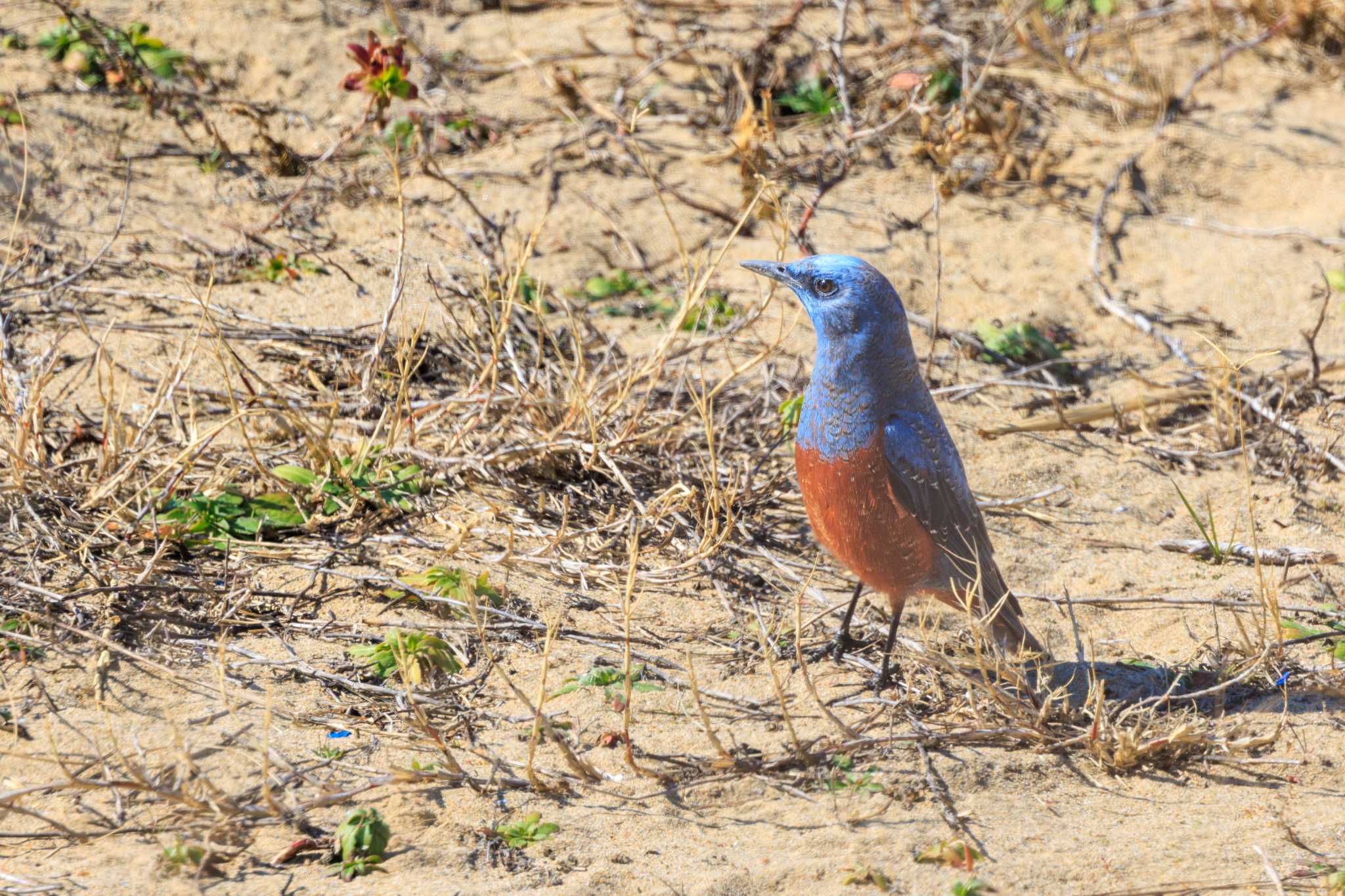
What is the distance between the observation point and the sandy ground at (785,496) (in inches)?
110

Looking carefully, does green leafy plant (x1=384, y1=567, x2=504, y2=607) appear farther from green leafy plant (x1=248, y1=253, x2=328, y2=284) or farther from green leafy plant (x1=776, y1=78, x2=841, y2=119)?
green leafy plant (x1=776, y1=78, x2=841, y2=119)

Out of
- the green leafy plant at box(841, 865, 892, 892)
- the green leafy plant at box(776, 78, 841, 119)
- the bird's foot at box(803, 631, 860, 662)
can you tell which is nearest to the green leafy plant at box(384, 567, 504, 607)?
the bird's foot at box(803, 631, 860, 662)

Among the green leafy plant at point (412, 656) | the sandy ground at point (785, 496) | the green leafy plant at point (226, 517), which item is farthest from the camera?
the green leafy plant at point (226, 517)

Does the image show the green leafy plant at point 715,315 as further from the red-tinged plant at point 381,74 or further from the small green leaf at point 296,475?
the small green leaf at point 296,475

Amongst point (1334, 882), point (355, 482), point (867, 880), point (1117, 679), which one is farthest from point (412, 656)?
point (1334, 882)

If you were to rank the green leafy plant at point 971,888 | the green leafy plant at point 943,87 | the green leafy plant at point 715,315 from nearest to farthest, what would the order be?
the green leafy plant at point 971,888 < the green leafy plant at point 715,315 < the green leafy plant at point 943,87

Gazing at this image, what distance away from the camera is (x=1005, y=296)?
216 inches

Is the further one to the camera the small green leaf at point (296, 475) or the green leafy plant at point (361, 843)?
the small green leaf at point (296, 475)

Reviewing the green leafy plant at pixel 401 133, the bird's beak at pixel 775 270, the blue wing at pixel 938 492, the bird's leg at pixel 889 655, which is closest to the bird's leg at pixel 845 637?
the bird's leg at pixel 889 655

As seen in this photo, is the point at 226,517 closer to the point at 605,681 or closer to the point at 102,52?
the point at 605,681

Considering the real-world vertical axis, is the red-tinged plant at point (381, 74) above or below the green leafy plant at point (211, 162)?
above

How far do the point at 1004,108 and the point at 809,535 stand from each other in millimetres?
3082

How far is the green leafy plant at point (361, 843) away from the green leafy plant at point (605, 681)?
71 cm

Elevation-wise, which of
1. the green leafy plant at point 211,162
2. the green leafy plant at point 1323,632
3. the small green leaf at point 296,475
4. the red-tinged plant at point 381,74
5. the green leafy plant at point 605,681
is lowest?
the green leafy plant at point 1323,632
